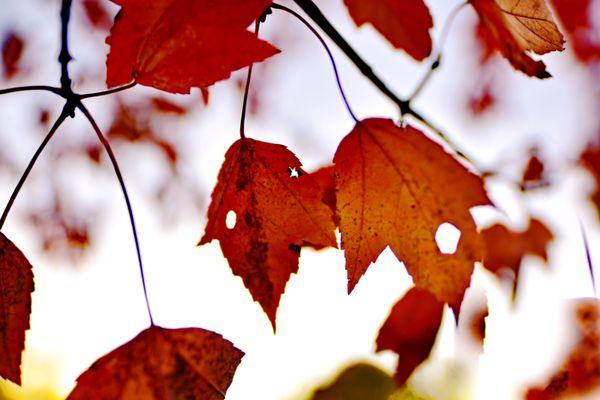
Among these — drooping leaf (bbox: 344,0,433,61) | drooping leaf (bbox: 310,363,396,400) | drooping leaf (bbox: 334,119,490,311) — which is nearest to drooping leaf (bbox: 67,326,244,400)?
drooping leaf (bbox: 334,119,490,311)

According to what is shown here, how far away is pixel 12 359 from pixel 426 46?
0.75 meters

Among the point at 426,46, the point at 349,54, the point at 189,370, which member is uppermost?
the point at 349,54

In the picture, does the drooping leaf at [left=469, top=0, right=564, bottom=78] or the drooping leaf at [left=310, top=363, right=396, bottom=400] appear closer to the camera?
the drooping leaf at [left=469, top=0, right=564, bottom=78]

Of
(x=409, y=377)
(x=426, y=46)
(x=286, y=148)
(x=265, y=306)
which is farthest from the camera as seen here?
(x=409, y=377)

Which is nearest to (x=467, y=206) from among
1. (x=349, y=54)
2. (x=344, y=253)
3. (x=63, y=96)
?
(x=344, y=253)

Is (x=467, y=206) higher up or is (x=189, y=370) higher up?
(x=467, y=206)

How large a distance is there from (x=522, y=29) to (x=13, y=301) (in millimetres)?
874

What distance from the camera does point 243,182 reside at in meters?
0.94

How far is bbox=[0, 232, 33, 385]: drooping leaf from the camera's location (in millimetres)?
875

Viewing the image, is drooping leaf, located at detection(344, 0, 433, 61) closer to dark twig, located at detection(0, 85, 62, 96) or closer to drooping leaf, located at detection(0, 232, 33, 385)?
dark twig, located at detection(0, 85, 62, 96)

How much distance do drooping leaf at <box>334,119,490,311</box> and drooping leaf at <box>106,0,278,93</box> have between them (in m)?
0.23

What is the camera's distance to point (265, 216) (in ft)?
2.97

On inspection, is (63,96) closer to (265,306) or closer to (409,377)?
(265,306)

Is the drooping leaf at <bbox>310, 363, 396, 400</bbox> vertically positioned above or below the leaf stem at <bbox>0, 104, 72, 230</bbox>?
above
